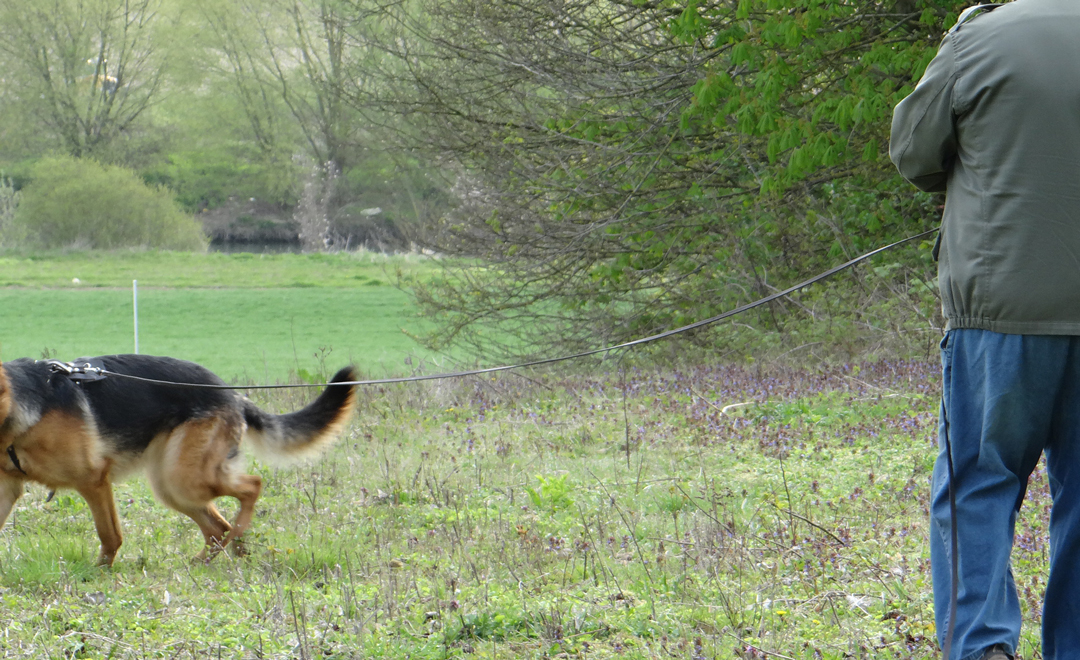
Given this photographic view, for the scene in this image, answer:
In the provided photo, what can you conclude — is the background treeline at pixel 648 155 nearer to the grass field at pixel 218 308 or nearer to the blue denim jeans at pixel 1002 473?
the grass field at pixel 218 308

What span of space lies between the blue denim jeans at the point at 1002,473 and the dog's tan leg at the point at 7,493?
4.24 meters

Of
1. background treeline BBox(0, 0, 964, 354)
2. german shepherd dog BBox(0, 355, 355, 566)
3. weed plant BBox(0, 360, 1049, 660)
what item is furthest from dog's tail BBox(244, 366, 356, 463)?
background treeline BBox(0, 0, 964, 354)

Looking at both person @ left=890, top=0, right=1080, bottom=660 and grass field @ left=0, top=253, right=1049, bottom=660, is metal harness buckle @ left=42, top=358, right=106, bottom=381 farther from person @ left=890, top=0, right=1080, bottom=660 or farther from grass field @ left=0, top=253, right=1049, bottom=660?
person @ left=890, top=0, right=1080, bottom=660

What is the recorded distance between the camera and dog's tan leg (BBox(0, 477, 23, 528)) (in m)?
4.69

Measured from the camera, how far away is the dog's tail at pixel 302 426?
17.7 ft

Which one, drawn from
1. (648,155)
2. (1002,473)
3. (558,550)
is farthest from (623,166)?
Result: (1002,473)

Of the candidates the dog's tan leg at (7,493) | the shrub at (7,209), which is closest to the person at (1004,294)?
the dog's tan leg at (7,493)

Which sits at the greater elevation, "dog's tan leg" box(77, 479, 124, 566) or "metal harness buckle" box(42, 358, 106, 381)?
"metal harness buckle" box(42, 358, 106, 381)

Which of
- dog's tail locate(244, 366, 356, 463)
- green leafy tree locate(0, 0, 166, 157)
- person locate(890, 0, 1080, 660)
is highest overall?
green leafy tree locate(0, 0, 166, 157)

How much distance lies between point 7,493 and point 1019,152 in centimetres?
466

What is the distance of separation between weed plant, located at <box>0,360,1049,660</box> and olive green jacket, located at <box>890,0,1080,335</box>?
125cm

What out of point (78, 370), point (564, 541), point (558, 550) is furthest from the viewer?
point (78, 370)

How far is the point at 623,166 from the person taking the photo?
11523 millimetres

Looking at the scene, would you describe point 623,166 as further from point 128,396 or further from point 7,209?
point 7,209
